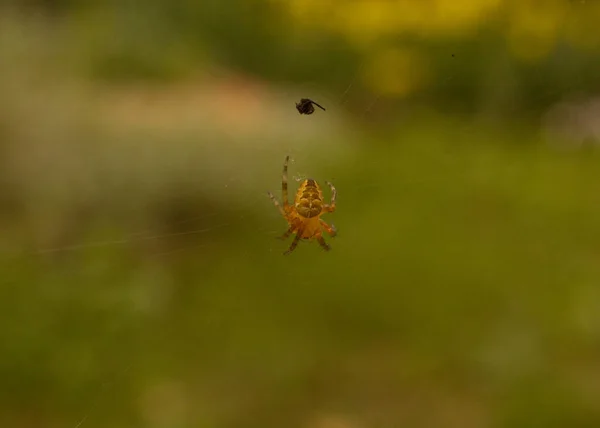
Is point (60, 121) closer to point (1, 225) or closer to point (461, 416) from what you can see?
point (1, 225)

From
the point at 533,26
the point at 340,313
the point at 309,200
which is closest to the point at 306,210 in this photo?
the point at 309,200

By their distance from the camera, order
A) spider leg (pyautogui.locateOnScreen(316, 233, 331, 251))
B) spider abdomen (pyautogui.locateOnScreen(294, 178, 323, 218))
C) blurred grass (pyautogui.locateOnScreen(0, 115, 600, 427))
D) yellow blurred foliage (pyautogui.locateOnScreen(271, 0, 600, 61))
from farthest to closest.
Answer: yellow blurred foliage (pyautogui.locateOnScreen(271, 0, 600, 61)), blurred grass (pyautogui.locateOnScreen(0, 115, 600, 427)), spider leg (pyautogui.locateOnScreen(316, 233, 331, 251)), spider abdomen (pyautogui.locateOnScreen(294, 178, 323, 218))

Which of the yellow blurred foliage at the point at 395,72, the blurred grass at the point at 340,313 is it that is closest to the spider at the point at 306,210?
the blurred grass at the point at 340,313

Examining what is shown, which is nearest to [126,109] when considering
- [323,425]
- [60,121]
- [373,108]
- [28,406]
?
[60,121]

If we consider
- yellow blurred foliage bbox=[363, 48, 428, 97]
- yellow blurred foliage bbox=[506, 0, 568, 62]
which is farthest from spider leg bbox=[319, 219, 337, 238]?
yellow blurred foliage bbox=[506, 0, 568, 62]

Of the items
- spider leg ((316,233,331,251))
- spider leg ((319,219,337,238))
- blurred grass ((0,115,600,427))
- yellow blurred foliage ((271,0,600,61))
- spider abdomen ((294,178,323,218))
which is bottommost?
blurred grass ((0,115,600,427))

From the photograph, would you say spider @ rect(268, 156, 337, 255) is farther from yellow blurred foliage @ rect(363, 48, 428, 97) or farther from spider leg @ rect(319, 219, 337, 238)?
yellow blurred foliage @ rect(363, 48, 428, 97)

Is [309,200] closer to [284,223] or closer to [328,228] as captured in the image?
[328,228]
